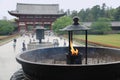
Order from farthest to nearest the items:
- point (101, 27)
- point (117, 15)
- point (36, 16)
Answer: point (117, 15), point (36, 16), point (101, 27)

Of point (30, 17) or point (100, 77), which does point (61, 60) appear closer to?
point (100, 77)

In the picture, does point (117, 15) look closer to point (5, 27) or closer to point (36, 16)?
point (36, 16)

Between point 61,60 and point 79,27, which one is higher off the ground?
point 79,27

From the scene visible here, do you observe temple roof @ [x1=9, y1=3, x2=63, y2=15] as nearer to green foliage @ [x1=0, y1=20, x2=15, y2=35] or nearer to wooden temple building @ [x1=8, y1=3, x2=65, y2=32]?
wooden temple building @ [x1=8, y1=3, x2=65, y2=32]

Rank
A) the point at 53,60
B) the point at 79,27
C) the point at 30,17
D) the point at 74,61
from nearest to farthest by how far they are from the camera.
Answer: the point at 79,27 < the point at 74,61 < the point at 53,60 < the point at 30,17

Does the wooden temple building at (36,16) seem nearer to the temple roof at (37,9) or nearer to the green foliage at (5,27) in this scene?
the temple roof at (37,9)

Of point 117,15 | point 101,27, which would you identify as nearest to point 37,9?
point 101,27

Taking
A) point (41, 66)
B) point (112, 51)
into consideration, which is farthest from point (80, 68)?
point (112, 51)

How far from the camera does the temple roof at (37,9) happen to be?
71688mm

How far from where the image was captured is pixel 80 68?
4.67 metres

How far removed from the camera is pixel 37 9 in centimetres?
7369

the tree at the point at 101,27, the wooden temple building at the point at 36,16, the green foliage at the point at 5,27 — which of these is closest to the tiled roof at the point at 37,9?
the wooden temple building at the point at 36,16

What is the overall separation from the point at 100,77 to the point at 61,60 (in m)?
3.79

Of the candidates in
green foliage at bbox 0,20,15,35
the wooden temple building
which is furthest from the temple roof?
green foliage at bbox 0,20,15,35
